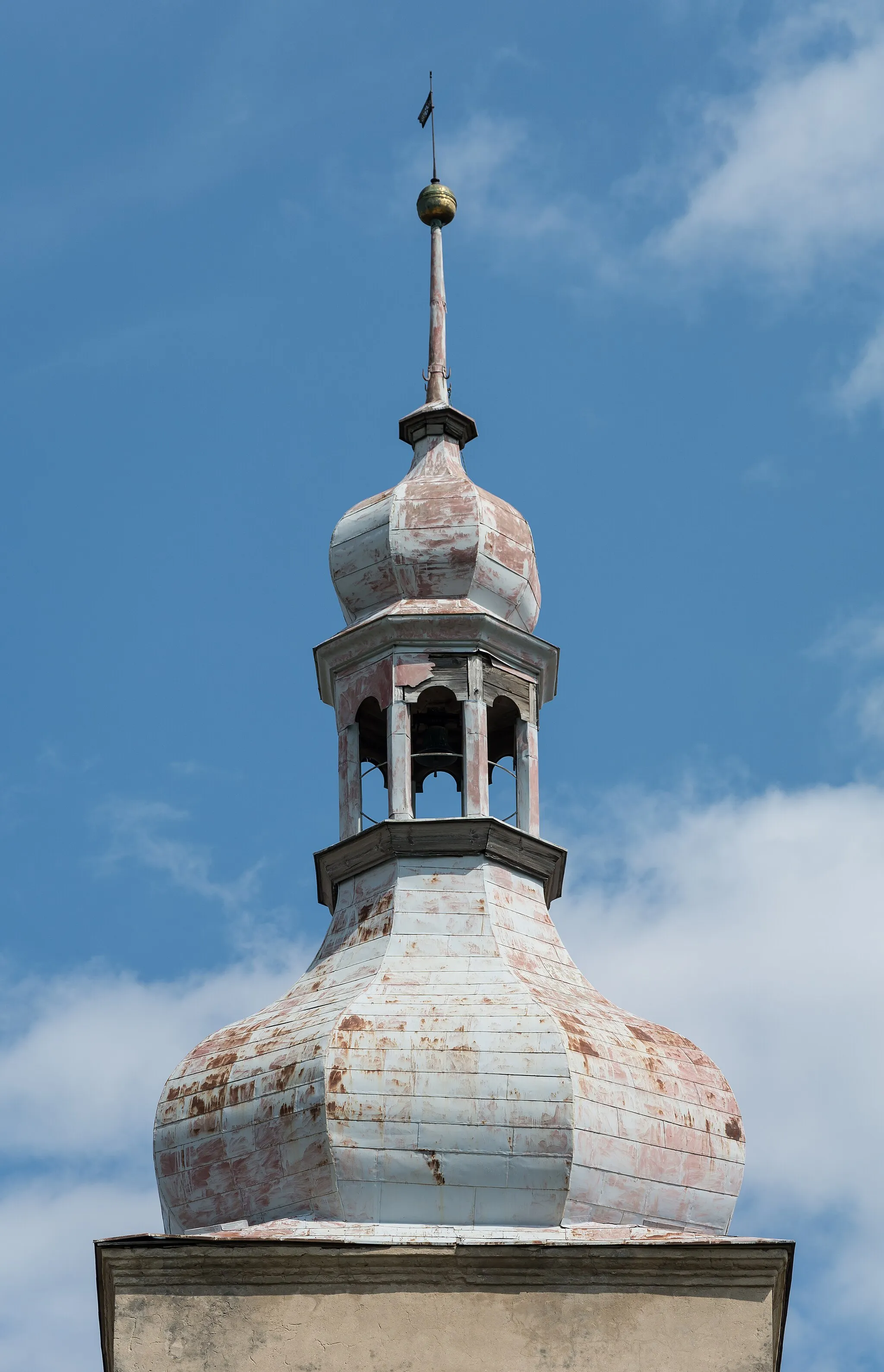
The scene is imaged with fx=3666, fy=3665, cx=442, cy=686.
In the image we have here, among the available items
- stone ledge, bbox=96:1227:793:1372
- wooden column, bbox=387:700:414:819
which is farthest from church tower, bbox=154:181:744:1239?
stone ledge, bbox=96:1227:793:1372

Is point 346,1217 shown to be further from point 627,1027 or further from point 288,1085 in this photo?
point 627,1027

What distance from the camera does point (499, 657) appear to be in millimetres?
32812

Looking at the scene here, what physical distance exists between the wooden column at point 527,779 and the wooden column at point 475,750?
1.89 ft

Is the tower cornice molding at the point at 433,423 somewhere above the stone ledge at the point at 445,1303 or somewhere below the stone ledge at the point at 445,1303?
above

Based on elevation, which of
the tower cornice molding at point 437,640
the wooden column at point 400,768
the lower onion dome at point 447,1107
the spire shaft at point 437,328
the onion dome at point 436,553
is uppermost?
the spire shaft at point 437,328

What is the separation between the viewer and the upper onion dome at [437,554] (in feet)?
108

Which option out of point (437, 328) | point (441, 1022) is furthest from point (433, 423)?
point (441, 1022)

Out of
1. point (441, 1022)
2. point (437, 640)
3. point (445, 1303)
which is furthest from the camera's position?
point (437, 640)

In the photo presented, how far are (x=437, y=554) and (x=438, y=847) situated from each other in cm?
296

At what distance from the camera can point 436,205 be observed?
37.2 meters

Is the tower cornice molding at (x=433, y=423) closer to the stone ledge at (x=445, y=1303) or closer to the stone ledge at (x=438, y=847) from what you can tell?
the stone ledge at (x=438, y=847)

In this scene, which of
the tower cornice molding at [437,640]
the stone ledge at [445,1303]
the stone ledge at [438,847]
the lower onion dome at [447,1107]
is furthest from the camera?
the tower cornice molding at [437,640]

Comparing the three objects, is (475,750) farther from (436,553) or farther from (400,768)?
(436,553)

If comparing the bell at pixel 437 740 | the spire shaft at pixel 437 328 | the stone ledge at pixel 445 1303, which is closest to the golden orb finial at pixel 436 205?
the spire shaft at pixel 437 328
